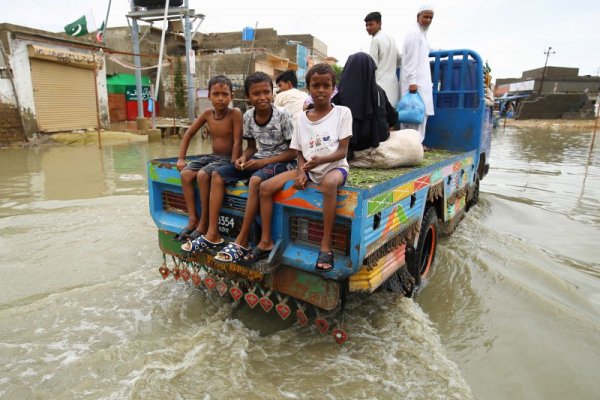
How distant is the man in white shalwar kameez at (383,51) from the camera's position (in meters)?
4.94

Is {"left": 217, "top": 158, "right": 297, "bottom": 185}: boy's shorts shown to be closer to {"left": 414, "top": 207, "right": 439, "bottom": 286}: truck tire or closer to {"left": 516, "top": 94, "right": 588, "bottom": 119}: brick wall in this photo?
{"left": 414, "top": 207, "right": 439, "bottom": 286}: truck tire

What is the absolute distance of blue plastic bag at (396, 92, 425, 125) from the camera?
4.54m

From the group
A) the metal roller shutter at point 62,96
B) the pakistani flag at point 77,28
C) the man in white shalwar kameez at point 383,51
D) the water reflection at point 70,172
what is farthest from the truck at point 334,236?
the pakistani flag at point 77,28

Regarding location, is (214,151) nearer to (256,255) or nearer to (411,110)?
(256,255)

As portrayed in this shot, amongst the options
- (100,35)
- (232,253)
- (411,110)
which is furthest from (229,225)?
(100,35)

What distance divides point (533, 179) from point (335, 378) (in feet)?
30.3

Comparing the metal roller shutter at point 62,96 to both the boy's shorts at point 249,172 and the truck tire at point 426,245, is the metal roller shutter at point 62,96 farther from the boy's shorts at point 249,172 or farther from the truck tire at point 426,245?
the truck tire at point 426,245

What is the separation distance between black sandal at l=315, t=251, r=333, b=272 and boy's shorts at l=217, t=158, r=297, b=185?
0.67 metres

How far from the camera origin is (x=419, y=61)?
4898mm

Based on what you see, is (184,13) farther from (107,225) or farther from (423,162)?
(423,162)

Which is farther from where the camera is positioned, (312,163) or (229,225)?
(229,225)

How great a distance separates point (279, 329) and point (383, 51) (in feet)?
11.8

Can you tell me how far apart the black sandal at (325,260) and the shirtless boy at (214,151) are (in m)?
0.97

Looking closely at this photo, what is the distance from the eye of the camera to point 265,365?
2668 millimetres
